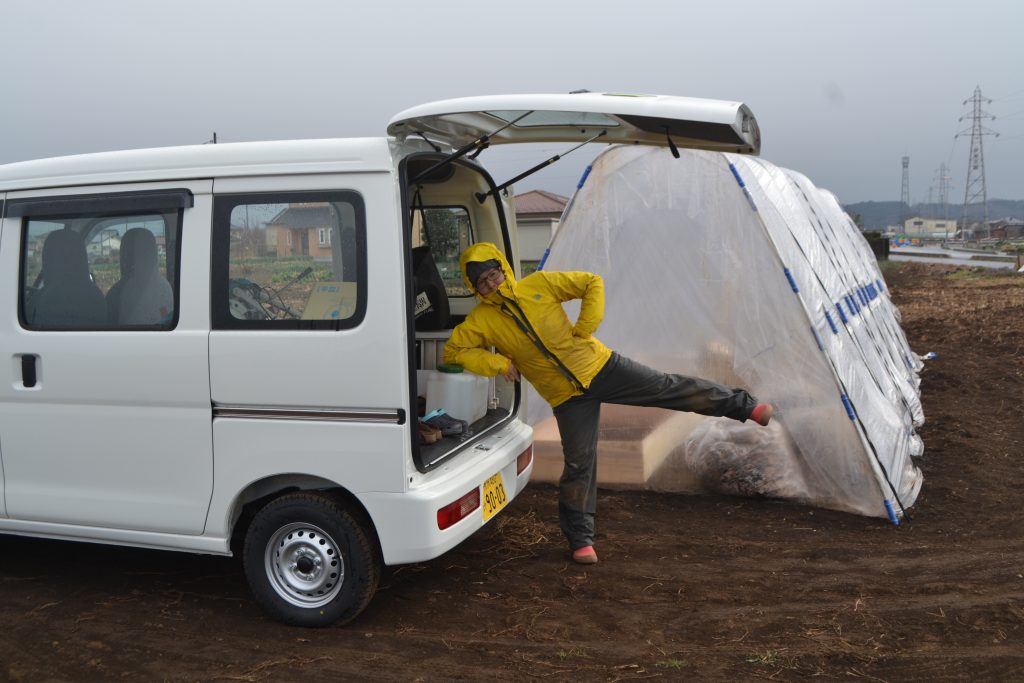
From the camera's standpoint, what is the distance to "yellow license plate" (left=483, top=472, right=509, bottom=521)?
14.8 feet

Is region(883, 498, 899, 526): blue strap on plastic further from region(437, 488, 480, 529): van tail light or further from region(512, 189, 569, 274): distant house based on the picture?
region(512, 189, 569, 274): distant house

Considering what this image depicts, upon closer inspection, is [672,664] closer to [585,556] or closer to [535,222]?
[585,556]

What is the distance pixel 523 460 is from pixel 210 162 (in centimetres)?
231

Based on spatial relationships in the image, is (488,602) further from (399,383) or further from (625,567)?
(399,383)

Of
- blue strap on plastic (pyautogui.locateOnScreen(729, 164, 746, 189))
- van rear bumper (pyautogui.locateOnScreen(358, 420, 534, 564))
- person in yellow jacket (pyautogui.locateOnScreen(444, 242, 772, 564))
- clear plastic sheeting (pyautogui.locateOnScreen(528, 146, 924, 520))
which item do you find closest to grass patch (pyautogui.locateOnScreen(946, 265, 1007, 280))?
clear plastic sheeting (pyautogui.locateOnScreen(528, 146, 924, 520))

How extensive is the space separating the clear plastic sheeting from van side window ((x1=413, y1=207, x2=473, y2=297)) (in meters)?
1.86

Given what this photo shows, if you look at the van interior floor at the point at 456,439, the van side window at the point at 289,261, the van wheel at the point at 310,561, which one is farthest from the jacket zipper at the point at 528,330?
the van wheel at the point at 310,561

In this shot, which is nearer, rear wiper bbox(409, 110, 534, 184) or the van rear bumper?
the van rear bumper

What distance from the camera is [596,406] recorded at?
523cm

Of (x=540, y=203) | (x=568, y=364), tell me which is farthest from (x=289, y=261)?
(x=540, y=203)

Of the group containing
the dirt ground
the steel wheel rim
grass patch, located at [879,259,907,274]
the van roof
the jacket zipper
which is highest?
the van roof

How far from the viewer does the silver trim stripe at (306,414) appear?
156 inches

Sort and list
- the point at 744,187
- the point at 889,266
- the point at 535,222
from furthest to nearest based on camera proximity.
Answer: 1. the point at 889,266
2. the point at 535,222
3. the point at 744,187

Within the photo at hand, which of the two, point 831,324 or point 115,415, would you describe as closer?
point 115,415
